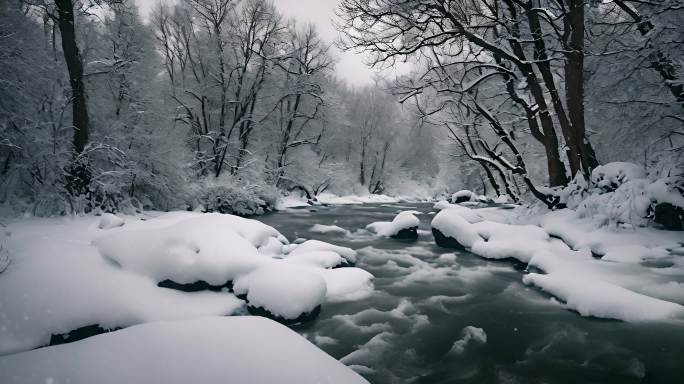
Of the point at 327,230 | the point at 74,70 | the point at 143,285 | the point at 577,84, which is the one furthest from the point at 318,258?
the point at 74,70

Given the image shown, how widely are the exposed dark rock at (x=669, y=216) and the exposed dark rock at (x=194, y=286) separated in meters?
8.77

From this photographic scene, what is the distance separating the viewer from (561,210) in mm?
9023

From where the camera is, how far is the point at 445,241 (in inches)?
364

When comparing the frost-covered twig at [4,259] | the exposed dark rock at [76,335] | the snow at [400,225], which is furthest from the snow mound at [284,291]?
the snow at [400,225]

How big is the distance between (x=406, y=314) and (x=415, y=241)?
17.9ft

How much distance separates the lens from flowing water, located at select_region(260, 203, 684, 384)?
3.44 m

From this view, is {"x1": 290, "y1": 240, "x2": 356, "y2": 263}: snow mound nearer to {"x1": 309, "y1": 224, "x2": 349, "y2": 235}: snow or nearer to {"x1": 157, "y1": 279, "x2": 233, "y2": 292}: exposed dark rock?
{"x1": 157, "y1": 279, "x2": 233, "y2": 292}: exposed dark rock

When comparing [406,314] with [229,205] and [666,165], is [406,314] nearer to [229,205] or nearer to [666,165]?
[666,165]

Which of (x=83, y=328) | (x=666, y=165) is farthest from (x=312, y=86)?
(x=83, y=328)

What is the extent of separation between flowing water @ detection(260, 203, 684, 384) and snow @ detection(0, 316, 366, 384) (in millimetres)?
1507

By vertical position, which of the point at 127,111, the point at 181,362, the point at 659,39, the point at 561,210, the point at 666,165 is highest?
the point at 659,39

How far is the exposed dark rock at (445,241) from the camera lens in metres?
9.06

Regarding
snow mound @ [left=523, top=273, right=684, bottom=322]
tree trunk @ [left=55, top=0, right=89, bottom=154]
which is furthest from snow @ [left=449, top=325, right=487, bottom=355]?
tree trunk @ [left=55, top=0, right=89, bottom=154]

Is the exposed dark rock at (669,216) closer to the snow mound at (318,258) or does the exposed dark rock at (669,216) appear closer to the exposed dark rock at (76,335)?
the snow mound at (318,258)
